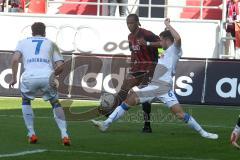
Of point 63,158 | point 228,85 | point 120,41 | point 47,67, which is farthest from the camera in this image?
point 120,41

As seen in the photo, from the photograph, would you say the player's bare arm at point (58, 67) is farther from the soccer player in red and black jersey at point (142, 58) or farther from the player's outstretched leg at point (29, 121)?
the soccer player in red and black jersey at point (142, 58)

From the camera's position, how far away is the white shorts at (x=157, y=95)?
1436 cm

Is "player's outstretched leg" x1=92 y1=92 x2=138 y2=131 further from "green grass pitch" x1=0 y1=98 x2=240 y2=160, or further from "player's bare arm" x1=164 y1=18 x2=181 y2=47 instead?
"player's bare arm" x1=164 y1=18 x2=181 y2=47

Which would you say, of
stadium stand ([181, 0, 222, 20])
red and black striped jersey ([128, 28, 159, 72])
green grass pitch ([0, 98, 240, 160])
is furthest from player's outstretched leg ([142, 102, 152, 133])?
stadium stand ([181, 0, 222, 20])

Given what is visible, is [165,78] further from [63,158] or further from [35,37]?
[63,158]

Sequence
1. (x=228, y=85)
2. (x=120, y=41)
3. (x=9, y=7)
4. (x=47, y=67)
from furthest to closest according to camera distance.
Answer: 1. (x=9, y=7)
2. (x=120, y=41)
3. (x=228, y=85)
4. (x=47, y=67)

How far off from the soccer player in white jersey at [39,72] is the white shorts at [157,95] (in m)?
2.15

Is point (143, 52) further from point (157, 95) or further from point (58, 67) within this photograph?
point (58, 67)

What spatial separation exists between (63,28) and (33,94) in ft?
48.0

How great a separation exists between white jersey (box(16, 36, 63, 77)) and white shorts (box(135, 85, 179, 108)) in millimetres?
2252

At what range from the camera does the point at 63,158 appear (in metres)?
11.3

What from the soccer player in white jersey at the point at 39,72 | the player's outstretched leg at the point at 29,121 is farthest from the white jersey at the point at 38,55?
the player's outstretched leg at the point at 29,121

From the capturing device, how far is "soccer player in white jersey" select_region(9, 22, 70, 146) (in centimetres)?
1277

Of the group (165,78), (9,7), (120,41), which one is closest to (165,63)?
(165,78)
